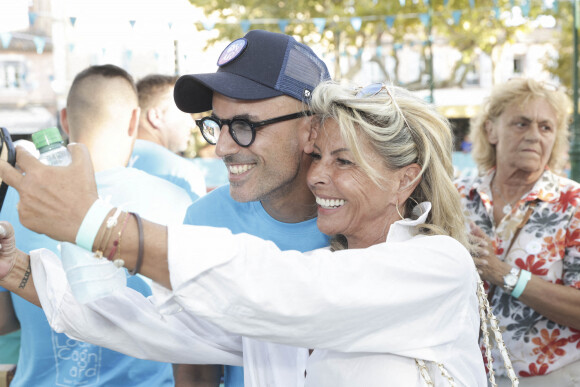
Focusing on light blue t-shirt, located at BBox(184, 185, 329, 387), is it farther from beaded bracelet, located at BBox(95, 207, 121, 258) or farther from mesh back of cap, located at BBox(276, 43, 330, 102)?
beaded bracelet, located at BBox(95, 207, 121, 258)

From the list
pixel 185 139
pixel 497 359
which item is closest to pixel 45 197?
pixel 497 359

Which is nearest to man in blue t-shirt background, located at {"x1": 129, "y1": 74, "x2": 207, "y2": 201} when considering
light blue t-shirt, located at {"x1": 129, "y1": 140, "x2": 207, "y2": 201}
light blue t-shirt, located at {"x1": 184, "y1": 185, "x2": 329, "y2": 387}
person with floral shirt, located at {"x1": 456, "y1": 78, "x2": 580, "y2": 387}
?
light blue t-shirt, located at {"x1": 129, "y1": 140, "x2": 207, "y2": 201}

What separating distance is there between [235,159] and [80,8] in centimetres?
1698

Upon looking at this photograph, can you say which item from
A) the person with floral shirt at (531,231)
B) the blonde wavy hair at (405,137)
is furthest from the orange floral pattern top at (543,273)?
the blonde wavy hair at (405,137)

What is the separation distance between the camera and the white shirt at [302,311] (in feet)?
4.06

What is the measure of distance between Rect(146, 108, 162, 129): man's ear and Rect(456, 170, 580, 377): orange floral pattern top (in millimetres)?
2745

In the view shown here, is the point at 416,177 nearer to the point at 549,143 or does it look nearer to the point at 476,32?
the point at 549,143

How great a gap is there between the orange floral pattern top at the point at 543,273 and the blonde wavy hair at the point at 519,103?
552 millimetres

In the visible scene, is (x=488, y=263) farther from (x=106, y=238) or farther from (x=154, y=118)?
(x=154, y=118)

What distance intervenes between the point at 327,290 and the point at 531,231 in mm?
1973

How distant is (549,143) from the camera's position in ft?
10.7

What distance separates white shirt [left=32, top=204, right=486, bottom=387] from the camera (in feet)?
4.06

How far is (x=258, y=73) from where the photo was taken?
2.07 meters

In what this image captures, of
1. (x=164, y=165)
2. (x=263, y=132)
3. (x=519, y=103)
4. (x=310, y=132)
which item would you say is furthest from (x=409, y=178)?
(x=164, y=165)
